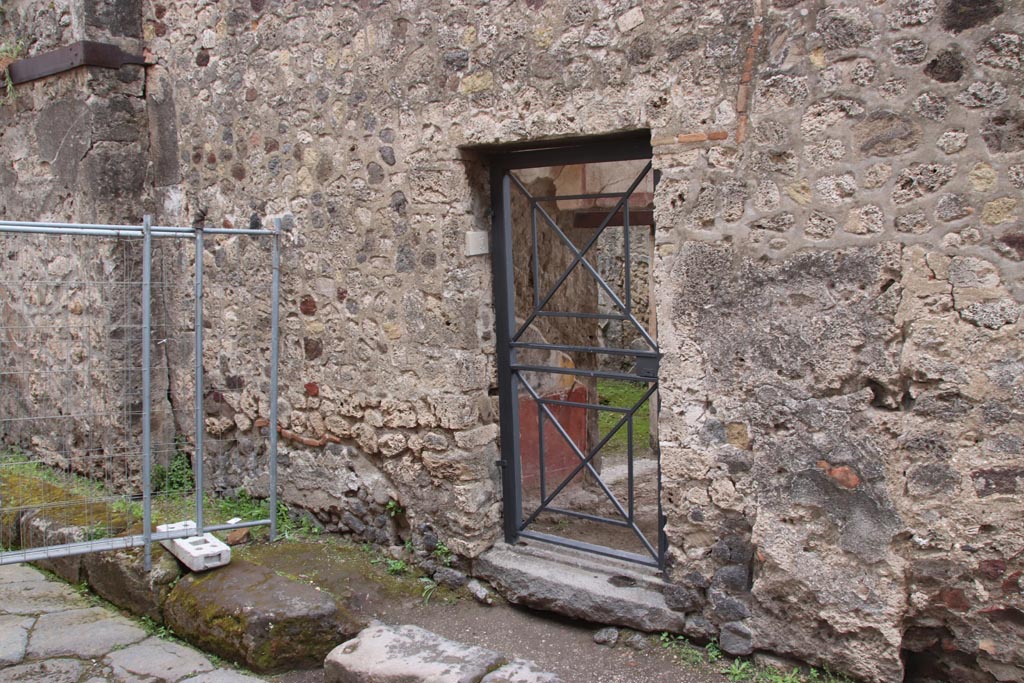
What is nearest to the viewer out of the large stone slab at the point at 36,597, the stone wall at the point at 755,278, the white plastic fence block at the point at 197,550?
the stone wall at the point at 755,278

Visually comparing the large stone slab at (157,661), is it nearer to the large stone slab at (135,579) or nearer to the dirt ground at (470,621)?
the large stone slab at (135,579)

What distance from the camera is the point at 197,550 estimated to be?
13.3 ft

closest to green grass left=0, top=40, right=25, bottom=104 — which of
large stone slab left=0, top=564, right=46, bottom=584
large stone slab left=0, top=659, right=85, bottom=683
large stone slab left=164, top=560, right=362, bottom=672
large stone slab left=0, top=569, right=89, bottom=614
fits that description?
large stone slab left=0, top=564, right=46, bottom=584

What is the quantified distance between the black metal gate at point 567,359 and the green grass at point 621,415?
0.14 feet

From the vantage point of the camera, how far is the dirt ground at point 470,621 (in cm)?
354

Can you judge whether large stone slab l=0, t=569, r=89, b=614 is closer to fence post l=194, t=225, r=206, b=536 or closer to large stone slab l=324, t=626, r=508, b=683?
fence post l=194, t=225, r=206, b=536

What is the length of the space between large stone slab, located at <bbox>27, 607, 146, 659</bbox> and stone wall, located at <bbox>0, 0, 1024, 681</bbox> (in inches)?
47.9

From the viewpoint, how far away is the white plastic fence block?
403 centimetres

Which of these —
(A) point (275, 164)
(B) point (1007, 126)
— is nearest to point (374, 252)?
(A) point (275, 164)

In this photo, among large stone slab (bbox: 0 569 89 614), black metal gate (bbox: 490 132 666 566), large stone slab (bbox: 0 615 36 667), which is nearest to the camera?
large stone slab (bbox: 0 615 36 667)

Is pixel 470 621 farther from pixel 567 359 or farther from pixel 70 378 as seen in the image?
pixel 70 378

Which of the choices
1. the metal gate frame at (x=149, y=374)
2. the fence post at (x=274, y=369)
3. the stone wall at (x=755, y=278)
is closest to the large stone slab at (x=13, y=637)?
the metal gate frame at (x=149, y=374)

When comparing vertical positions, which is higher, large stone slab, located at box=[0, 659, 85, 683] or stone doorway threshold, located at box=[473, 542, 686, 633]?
stone doorway threshold, located at box=[473, 542, 686, 633]

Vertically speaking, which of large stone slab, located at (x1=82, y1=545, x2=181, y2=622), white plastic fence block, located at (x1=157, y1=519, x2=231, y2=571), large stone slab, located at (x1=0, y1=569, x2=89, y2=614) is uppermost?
white plastic fence block, located at (x1=157, y1=519, x2=231, y2=571)
